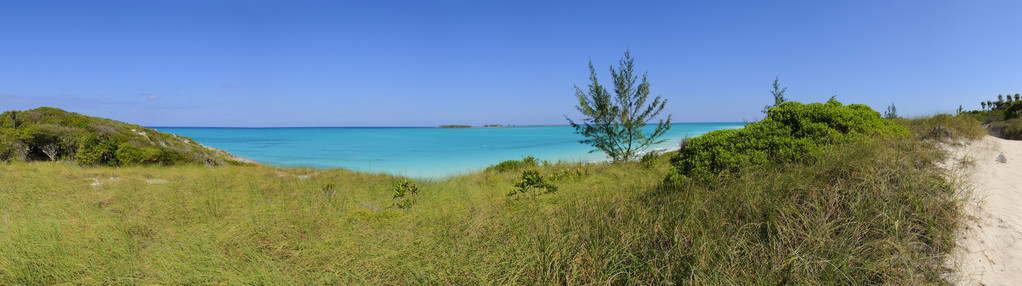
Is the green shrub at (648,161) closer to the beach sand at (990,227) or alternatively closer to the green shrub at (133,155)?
the beach sand at (990,227)

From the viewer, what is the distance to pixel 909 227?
11.3 feet

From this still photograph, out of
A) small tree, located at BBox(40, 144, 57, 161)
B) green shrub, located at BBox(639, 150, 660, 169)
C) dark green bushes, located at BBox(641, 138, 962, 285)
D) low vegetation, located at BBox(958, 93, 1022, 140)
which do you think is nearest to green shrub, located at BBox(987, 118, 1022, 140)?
low vegetation, located at BBox(958, 93, 1022, 140)

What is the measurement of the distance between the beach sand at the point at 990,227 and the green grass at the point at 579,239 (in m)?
0.19

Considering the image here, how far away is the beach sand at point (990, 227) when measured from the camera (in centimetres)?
334

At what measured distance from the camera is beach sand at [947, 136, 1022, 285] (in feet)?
10.9

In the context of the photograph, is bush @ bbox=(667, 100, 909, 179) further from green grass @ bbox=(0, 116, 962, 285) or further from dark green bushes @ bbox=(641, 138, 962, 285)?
dark green bushes @ bbox=(641, 138, 962, 285)

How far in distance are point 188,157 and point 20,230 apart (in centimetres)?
1685

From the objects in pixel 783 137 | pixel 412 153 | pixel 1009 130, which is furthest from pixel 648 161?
pixel 412 153

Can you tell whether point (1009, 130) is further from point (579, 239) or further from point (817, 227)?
point (579, 239)

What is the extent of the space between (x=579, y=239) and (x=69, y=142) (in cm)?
2332

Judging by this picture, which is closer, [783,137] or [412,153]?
[783,137]

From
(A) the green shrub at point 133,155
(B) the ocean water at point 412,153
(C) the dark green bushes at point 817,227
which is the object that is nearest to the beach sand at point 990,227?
(C) the dark green bushes at point 817,227

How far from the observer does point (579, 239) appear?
139 inches

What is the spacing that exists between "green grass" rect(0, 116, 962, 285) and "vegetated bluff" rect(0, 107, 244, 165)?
13.0 meters
